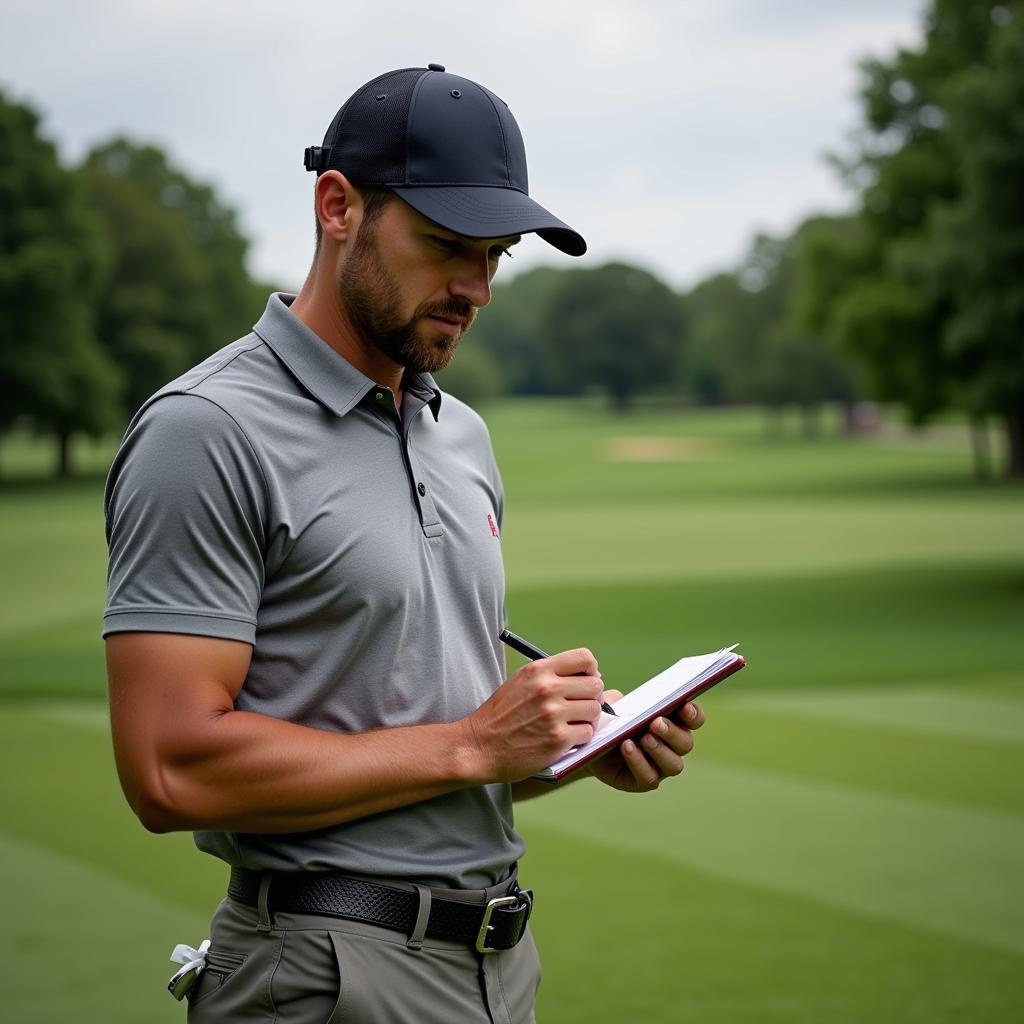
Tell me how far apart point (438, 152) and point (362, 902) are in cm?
120

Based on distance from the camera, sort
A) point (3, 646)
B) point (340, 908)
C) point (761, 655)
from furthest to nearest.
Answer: point (3, 646) → point (761, 655) → point (340, 908)

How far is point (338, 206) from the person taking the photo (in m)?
2.42

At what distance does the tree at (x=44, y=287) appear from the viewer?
45812 mm

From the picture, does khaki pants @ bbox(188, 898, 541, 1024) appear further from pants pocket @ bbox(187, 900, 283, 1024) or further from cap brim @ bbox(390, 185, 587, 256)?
cap brim @ bbox(390, 185, 587, 256)

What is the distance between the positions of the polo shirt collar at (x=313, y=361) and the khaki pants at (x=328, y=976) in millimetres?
831

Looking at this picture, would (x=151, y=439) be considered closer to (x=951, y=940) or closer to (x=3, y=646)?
(x=951, y=940)

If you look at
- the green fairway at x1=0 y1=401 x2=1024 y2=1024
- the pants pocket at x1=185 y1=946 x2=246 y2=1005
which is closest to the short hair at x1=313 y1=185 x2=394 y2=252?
the pants pocket at x1=185 y1=946 x2=246 y2=1005

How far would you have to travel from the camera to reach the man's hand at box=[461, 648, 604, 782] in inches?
90.0

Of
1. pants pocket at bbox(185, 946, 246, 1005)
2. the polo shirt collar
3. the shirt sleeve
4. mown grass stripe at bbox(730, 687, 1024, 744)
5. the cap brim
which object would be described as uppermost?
the cap brim

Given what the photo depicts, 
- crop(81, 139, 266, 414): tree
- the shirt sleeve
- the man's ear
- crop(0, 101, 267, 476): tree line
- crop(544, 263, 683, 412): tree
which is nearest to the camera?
the shirt sleeve

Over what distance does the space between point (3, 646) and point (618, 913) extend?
11035mm

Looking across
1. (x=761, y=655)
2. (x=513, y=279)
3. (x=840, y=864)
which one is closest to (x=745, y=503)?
(x=761, y=655)

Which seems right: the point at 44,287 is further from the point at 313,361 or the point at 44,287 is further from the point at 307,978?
the point at 307,978

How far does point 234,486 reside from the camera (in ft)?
7.09
